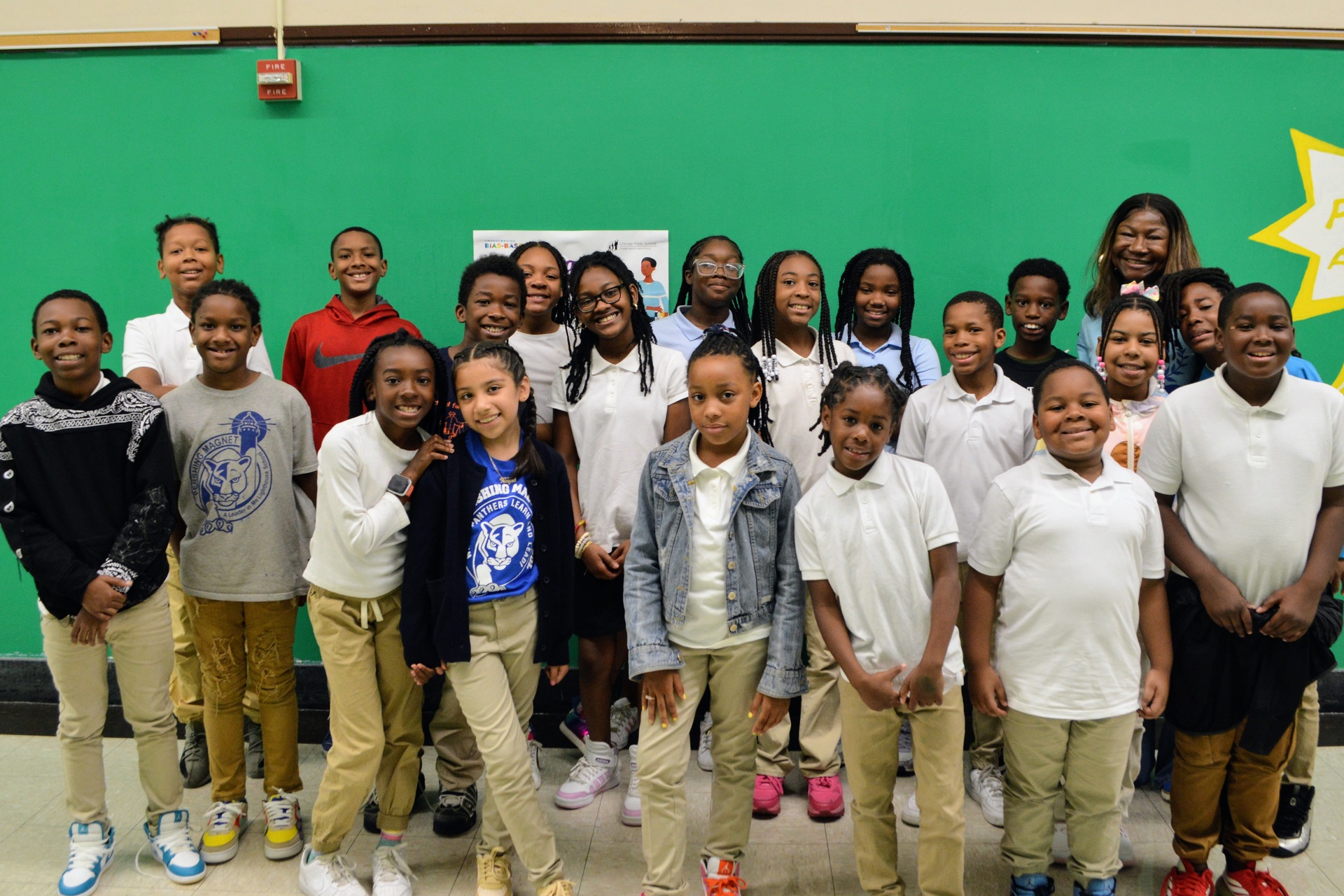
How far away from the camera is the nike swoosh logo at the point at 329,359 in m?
3.04

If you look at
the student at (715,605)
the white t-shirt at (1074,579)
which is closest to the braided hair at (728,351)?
the student at (715,605)

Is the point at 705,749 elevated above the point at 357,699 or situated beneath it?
situated beneath

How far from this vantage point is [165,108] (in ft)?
11.3

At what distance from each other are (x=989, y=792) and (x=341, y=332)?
98.6 inches

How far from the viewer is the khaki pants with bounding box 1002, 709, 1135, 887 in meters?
2.12

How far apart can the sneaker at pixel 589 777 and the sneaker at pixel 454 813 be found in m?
0.27

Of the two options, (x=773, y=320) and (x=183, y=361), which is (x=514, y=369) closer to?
(x=773, y=320)

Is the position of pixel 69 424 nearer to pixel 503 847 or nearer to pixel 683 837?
pixel 503 847

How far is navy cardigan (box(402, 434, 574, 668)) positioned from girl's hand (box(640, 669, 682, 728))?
1.01 feet

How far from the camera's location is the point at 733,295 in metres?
3.04

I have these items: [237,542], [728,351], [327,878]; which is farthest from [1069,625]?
[237,542]

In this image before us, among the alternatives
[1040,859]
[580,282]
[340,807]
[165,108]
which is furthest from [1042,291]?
[165,108]

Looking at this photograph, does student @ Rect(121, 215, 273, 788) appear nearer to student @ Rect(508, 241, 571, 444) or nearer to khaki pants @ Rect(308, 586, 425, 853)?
khaki pants @ Rect(308, 586, 425, 853)

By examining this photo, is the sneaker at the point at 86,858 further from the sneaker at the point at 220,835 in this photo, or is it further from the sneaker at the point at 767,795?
the sneaker at the point at 767,795
